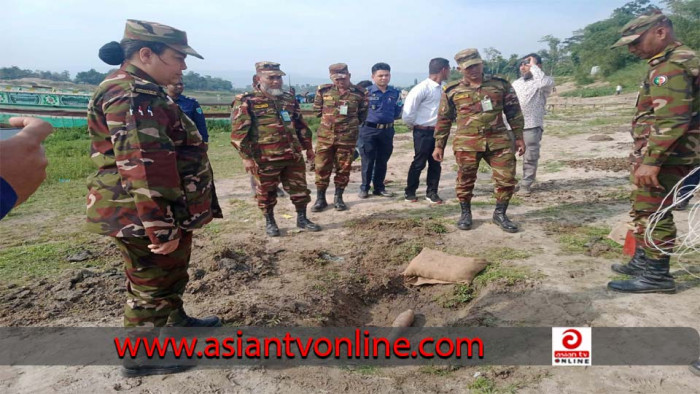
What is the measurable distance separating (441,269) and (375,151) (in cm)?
285

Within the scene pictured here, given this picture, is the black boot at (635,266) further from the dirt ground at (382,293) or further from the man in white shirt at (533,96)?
the man in white shirt at (533,96)

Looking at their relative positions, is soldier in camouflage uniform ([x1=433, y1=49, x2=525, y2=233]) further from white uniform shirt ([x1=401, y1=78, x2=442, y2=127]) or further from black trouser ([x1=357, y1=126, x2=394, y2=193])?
black trouser ([x1=357, y1=126, x2=394, y2=193])

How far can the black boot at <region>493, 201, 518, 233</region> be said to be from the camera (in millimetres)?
4464

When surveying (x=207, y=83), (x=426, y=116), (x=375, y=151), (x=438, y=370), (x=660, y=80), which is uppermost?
(x=207, y=83)

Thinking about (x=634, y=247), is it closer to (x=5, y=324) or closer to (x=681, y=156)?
(x=681, y=156)

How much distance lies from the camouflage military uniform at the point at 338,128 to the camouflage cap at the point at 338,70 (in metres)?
0.17

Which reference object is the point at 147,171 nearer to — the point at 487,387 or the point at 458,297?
the point at 487,387

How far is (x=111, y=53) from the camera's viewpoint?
2.12 metres

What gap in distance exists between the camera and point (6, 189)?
1.06 meters

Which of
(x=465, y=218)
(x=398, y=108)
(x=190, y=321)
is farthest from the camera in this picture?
(x=398, y=108)

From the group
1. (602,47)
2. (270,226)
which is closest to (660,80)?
(270,226)

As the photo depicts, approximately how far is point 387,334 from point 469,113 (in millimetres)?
2591

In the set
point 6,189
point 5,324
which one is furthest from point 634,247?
point 5,324

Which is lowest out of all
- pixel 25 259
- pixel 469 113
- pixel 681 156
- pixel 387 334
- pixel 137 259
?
pixel 387 334
